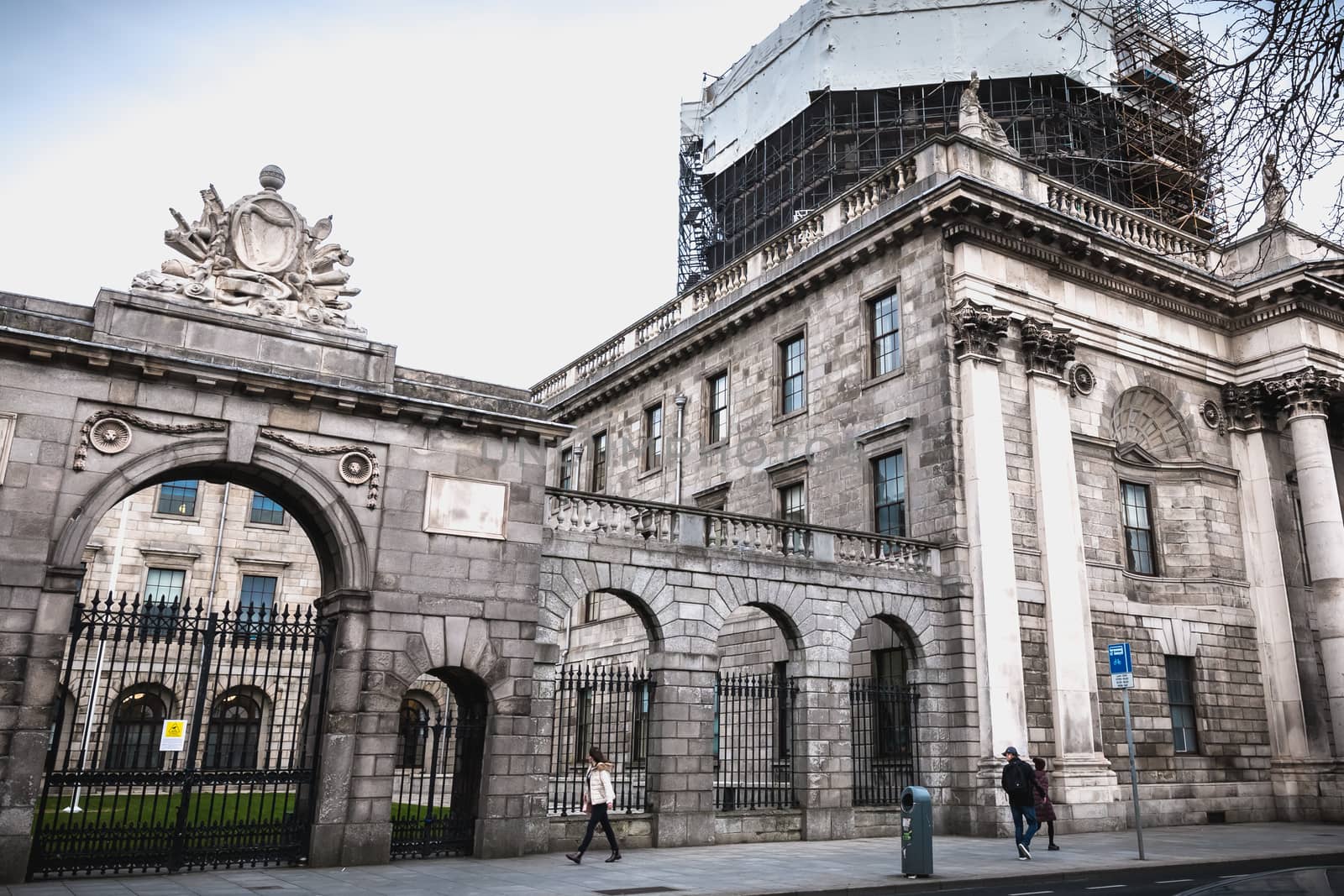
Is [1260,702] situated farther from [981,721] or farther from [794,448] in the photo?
[794,448]

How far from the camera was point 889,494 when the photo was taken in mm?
23703

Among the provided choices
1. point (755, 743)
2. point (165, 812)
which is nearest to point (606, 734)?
point (755, 743)

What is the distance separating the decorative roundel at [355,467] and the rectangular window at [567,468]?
20.7 meters

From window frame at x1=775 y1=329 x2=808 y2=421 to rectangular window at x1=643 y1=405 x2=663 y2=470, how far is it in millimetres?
5922

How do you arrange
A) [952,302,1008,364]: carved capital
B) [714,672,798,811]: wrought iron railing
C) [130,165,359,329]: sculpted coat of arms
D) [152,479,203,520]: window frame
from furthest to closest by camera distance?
[152,479,203,520]: window frame, [952,302,1008,364]: carved capital, [714,672,798,811]: wrought iron railing, [130,165,359,329]: sculpted coat of arms

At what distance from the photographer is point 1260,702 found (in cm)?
2519

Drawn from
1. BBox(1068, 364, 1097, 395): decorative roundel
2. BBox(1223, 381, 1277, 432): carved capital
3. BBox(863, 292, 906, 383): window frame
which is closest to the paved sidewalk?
BBox(1068, 364, 1097, 395): decorative roundel

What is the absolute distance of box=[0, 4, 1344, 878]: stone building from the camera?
1479cm

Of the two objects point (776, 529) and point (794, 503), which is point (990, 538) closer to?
point (776, 529)

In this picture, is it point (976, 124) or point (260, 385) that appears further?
point (976, 124)

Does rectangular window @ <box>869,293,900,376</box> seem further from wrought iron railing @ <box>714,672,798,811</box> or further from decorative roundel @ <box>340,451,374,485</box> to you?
decorative roundel @ <box>340,451,374,485</box>

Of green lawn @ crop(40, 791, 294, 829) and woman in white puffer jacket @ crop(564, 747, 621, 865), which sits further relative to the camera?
woman in white puffer jacket @ crop(564, 747, 621, 865)

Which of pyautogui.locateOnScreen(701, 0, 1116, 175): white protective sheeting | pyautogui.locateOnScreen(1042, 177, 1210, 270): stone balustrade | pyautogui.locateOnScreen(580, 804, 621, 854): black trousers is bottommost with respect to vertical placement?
pyautogui.locateOnScreen(580, 804, 621, 854): black trousers

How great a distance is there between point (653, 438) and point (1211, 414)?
15624mm
